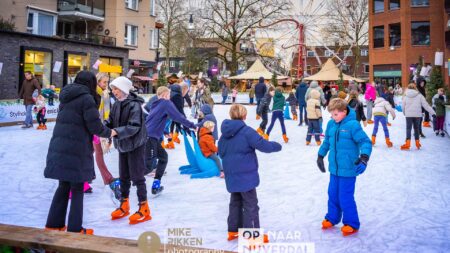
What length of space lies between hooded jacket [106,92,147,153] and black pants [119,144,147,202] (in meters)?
0.11

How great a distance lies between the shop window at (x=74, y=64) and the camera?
84.4 ft

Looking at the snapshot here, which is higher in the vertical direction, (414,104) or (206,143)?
(414,104)

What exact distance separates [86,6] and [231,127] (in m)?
28.8

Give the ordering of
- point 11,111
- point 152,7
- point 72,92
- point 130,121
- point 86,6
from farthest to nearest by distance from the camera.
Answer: point 152,7, point 86,6, point 11,111, point 130,121, point 72,92

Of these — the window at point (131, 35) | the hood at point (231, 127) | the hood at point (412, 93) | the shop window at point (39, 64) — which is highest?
the window at point (131, 35)

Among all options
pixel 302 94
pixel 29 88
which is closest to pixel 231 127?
pixel 29 88

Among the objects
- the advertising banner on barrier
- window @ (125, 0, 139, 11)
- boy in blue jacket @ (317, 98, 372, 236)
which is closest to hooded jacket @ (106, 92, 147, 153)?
boy in blue jacket @ (317, 98, 372, 236)

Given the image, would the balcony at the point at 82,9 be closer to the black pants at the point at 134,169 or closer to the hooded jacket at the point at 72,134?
the black pants at the point at 134,169

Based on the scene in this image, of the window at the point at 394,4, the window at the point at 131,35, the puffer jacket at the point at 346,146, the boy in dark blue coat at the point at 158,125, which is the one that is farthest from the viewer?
the window at the point at 394,4

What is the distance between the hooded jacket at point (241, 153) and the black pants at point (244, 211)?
0.36ft

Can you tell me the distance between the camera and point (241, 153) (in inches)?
159

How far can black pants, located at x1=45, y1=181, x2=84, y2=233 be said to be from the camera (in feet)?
12.9

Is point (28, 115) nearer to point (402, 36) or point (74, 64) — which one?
point (74, 64)

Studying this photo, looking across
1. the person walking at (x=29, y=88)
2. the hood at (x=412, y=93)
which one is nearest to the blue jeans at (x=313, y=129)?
the hood at (x=412, y=93)
